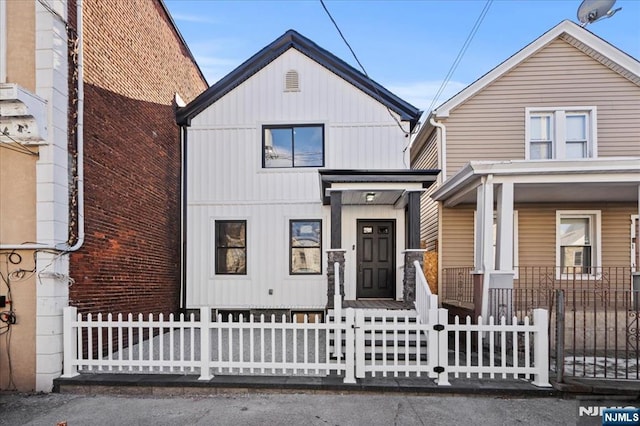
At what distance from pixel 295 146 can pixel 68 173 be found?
539cm

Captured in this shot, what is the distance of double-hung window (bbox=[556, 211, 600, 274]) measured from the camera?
931cm

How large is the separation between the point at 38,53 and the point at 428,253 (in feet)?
30.2

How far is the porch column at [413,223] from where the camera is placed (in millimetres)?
7777

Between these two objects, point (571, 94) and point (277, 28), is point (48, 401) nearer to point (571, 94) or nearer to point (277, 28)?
point (277, 28)

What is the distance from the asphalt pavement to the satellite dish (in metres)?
8.13

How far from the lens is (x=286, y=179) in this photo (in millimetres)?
10047

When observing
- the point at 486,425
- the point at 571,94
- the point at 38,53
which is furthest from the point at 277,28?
the point at 486,425

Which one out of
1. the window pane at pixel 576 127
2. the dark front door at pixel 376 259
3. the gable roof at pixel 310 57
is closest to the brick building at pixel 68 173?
the gable roof at pixel 310 57

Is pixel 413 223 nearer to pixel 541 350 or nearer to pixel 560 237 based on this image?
pixel 541 350

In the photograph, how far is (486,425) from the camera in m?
4.32

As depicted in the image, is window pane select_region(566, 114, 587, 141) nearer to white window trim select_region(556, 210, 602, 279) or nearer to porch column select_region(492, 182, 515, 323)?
white window trim select_region(556, 210, 602, 279)

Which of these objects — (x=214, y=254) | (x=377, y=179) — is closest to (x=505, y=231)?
(x=377, y=179)
